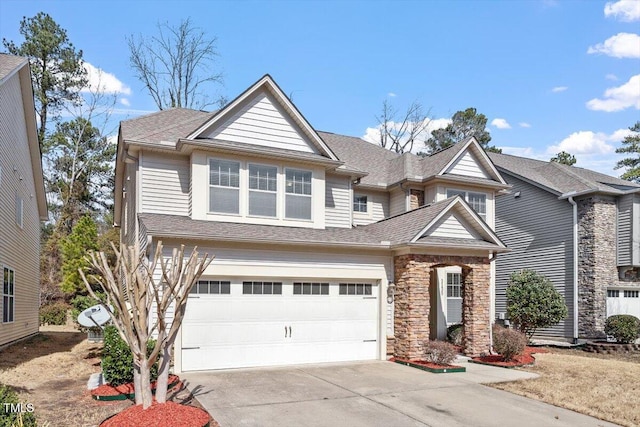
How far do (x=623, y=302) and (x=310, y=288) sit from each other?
1482 cm

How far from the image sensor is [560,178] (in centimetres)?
2280

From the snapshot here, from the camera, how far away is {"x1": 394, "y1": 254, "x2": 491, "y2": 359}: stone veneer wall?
13.4 metres

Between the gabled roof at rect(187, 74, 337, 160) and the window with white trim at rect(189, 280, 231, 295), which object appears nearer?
the window with white trim at rect(189, 280, 231, 295)

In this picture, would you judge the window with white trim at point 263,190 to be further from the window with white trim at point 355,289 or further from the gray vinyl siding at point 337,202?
the window with white trim at point 355,289

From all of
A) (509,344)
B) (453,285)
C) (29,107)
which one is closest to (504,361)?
(509,344)

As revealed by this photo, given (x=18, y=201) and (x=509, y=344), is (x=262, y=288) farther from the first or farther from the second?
(x=18, y=201)

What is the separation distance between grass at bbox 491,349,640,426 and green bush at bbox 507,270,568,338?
7.31 ft

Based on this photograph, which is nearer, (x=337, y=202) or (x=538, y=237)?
(x=337, y=202)

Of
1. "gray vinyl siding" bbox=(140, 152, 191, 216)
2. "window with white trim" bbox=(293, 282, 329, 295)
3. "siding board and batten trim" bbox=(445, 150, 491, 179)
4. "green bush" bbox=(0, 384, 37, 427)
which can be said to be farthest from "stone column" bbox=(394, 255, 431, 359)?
"green bush" bbox=(0, 384, 37, 427)

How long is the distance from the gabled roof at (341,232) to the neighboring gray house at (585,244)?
816 cm

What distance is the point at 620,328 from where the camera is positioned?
18297 millimetres

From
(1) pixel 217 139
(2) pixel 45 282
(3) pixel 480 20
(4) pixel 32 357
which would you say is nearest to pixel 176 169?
(1) pixel 217 139

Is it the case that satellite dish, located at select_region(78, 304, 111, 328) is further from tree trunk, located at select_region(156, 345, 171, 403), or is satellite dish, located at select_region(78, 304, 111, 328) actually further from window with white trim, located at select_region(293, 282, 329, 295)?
tree trunk, located at select_region(156, 345, 171, 403)

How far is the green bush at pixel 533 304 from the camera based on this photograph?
17.6 metres
